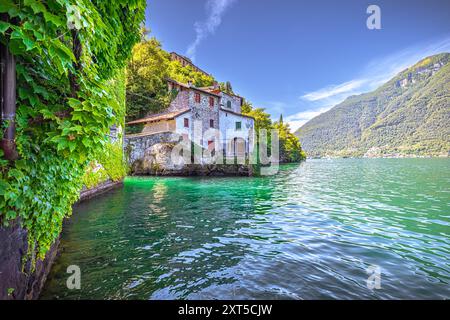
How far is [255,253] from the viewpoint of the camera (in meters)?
5.97

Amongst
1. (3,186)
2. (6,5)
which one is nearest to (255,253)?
(3,186)

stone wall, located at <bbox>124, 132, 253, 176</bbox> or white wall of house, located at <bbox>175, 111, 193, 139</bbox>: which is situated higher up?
white wall of house, located at <bbox>175, 111, 193, 139</bbox>

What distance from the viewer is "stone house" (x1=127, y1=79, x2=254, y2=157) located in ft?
110

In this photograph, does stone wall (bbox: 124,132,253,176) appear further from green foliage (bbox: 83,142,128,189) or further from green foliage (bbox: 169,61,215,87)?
green foliage (bbox: 169,61,215,87)

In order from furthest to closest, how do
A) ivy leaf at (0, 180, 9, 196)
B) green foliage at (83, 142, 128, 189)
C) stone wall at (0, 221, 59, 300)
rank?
green foliage at (83, 142, 128, 189) → stone wall at (0, 221, 59, 300) → ivy leaf at (0, 180, 9, 196)

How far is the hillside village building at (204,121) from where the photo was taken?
110ft

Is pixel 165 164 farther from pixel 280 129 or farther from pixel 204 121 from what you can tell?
pixel 280 129

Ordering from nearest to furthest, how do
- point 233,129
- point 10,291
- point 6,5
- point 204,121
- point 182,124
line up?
point 6,5 < point 10,291 < point 182,124 < point 204,121 < point 233,129

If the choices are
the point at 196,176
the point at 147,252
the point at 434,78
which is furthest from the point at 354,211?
the point at 434,78

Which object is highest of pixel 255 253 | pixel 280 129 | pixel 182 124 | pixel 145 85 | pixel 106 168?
pixel 145 85

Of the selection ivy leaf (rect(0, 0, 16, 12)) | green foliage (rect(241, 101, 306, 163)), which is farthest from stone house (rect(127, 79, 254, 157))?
ivy leaf (rect(0, 0, 16, 12))

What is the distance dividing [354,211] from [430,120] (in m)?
195

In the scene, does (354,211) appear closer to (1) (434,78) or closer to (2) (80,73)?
(2) (80,73)

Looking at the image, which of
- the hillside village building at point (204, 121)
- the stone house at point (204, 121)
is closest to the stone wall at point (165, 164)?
the stone house at point (204, 121)
